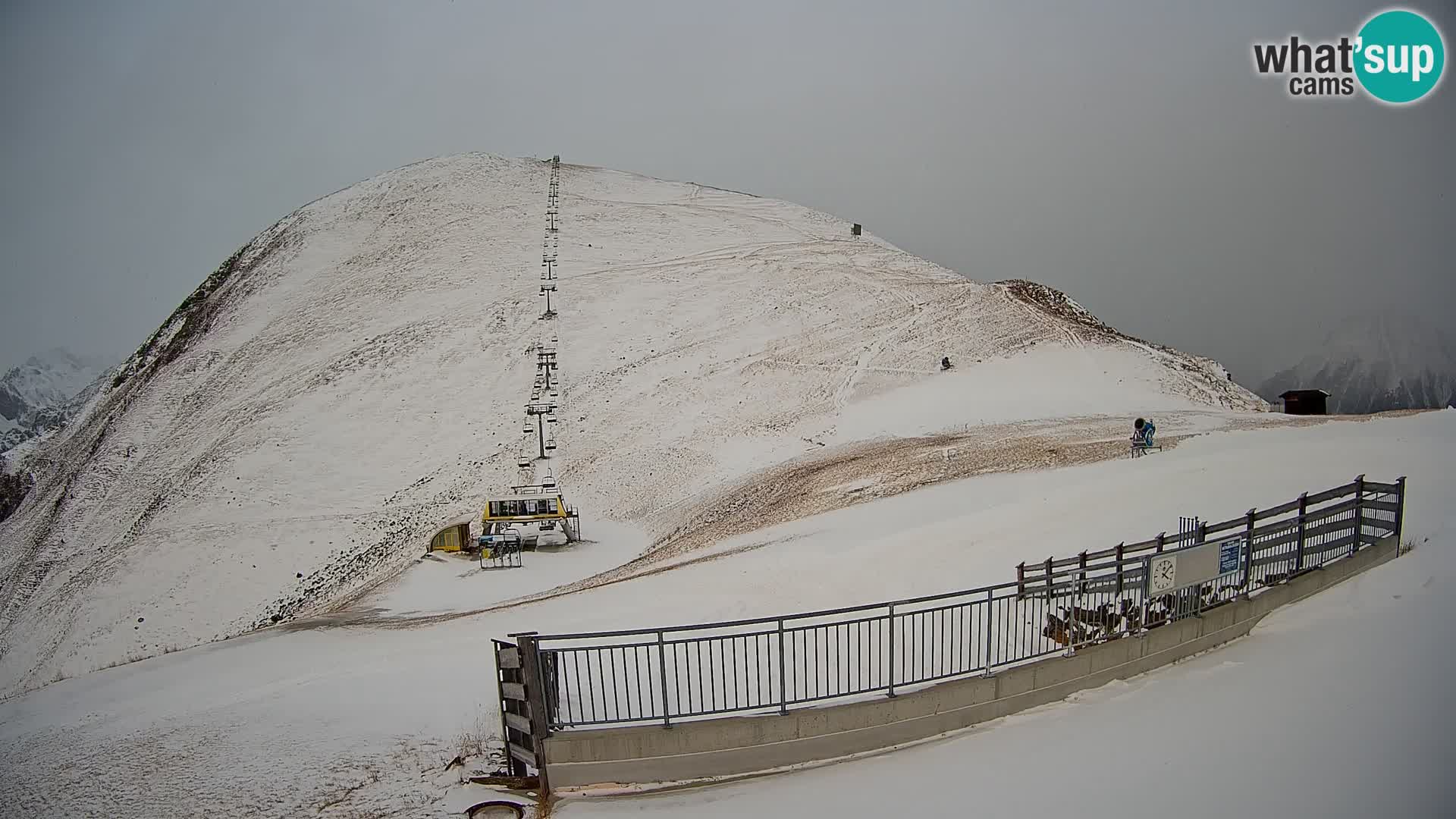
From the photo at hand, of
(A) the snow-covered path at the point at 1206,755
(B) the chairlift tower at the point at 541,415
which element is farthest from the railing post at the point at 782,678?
(B) the chairlift tower at the point at 541,415

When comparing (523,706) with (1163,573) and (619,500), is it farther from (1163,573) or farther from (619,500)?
(619,500)

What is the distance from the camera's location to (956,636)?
456 inches

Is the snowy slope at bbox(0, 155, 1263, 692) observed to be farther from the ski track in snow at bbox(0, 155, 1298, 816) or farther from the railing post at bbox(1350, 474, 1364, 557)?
the railing post at bbox(1350, 474, 1364, 557)

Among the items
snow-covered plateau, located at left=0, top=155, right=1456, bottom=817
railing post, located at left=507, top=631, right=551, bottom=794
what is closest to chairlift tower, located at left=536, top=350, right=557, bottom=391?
snow-covered plateau, located at left=0, top=155, right=1456, bottom=817

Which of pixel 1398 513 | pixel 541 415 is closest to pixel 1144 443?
pixel 1398 513

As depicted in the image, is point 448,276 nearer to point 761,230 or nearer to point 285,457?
point 285,457

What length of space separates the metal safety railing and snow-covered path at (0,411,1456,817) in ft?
2.41

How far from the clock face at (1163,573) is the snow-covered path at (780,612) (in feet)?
3.37

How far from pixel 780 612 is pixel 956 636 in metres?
3.65

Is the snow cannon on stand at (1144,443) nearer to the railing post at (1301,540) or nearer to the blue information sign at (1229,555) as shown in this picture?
the railing post at (1301,540)

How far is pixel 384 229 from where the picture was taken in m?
58.2

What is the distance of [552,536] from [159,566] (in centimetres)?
1419

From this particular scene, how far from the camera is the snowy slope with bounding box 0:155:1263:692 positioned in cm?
2739

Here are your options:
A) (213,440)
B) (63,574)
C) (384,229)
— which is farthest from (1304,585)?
(384,229)
